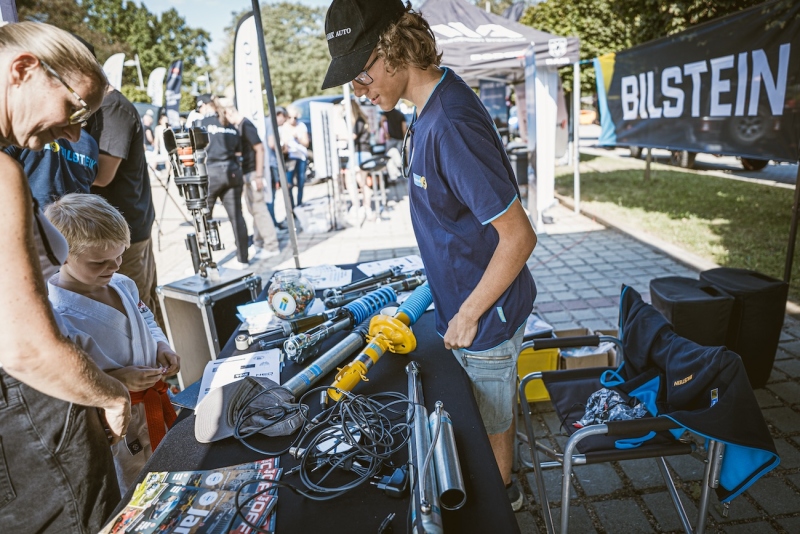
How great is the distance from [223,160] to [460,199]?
4.73m

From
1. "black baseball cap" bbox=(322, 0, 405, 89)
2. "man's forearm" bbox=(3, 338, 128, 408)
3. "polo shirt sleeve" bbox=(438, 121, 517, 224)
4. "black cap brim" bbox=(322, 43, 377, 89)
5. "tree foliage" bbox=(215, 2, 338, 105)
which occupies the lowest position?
"man's forearm" bbox=(3, 338, 128, 408)

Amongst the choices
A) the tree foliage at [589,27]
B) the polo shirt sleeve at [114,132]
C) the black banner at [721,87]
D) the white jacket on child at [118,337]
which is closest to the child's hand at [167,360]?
the white jacket on child at [118,337]

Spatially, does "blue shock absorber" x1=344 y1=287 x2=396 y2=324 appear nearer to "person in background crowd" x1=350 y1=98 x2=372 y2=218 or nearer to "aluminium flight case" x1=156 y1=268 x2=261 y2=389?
"aluminium flight case" x1=156 y1=268 x2=261 y2=389

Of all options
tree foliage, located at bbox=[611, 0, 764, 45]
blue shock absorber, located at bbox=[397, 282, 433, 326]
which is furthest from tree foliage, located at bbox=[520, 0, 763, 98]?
blue shock absorber, located at bbox=[397, 282, 433, 326]

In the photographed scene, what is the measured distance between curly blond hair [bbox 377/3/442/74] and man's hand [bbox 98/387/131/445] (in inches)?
46.3

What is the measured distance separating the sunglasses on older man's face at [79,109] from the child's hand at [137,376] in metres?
0.80

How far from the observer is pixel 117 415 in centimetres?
129

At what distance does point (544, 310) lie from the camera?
4.24 meters

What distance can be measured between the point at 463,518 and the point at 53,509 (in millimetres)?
1006

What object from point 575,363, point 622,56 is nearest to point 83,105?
point 575,363

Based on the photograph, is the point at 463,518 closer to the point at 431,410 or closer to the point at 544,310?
the point at 431,410

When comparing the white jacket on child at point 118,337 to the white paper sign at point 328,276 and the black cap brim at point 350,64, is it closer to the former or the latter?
the white paper sign at point 328,276

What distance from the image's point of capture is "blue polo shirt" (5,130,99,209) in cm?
222

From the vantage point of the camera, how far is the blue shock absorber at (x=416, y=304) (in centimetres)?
195
